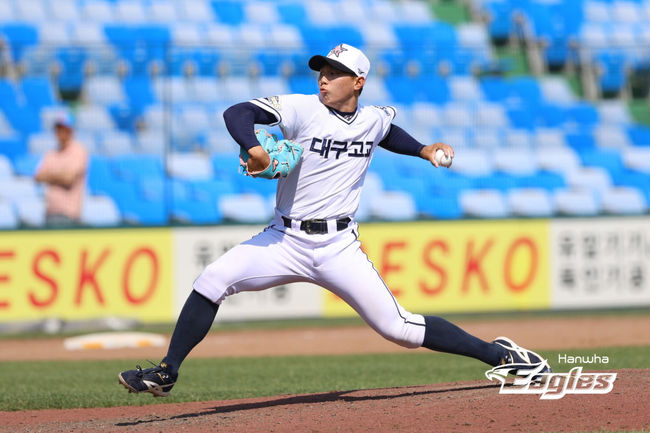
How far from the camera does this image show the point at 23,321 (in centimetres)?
1155

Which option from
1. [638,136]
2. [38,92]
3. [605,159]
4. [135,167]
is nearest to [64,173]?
[135,167]

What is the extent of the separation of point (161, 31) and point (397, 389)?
11846 mm

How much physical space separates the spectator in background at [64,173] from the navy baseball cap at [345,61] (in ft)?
22.2

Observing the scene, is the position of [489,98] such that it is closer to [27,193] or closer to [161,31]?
[161,31]

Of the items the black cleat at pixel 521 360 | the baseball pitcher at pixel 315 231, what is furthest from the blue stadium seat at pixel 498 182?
the baseball pitcher at pixel 315 231

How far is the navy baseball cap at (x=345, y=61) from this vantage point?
18.5 feet

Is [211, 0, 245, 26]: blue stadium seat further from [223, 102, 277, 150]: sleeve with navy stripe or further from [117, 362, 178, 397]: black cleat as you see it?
[117, 362, 178, 397]: black cleat

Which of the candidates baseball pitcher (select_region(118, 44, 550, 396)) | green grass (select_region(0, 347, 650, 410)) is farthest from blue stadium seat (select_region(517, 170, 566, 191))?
baseball pitcher (select_region(118, 44, 550, 396))

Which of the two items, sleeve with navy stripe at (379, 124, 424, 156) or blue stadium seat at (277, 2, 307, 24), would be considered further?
blue stadium seat at (277, 2, 307, 24)

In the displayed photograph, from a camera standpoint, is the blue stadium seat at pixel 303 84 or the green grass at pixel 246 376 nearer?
the green grass at pixel 246 376

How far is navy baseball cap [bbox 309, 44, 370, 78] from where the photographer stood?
564cm

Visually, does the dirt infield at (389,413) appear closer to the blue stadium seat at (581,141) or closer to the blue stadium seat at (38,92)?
the blue stadium seat at (38,92)

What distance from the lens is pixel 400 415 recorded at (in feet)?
17.9

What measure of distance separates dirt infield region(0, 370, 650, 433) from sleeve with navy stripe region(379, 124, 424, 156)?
146cm
